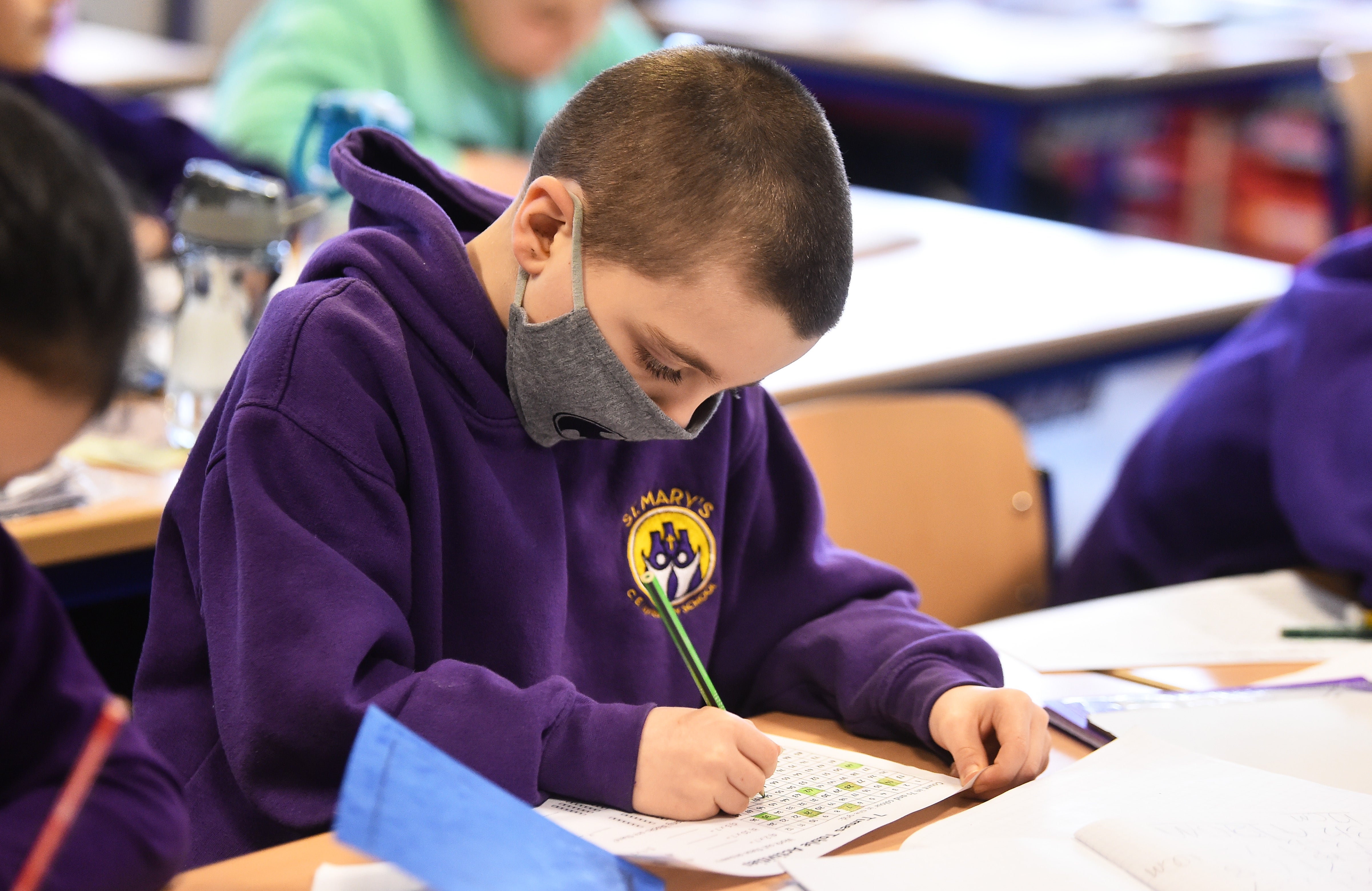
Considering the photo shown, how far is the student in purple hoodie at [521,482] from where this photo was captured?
81 cm

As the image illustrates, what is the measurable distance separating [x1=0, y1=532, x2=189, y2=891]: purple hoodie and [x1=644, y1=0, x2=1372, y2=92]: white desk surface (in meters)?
3.14

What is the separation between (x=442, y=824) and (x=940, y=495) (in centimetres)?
100

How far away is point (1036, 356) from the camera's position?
188cm

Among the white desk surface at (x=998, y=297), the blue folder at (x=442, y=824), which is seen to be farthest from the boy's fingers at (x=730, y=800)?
the white desk surface at (x=998, y=297)

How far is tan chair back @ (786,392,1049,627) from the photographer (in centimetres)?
145

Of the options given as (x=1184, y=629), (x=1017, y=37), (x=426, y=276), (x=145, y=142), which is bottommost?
(x=1184, y=629)

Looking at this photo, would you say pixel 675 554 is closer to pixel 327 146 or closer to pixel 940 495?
pixel 940 495

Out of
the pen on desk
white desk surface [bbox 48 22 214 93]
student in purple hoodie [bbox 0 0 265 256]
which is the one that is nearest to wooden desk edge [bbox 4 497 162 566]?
student in purple hoodie [bbox 0 0 265 256]

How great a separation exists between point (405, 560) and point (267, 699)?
0.13 meters

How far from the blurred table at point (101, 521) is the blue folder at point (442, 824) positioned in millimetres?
572

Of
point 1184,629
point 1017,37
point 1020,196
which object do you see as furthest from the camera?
point 1017,37

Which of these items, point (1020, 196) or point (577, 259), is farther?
point (1020, 196)

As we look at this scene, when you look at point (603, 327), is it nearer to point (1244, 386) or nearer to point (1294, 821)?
point (1294, 821)

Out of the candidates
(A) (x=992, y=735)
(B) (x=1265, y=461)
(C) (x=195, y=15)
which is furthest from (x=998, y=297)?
(C) (x=195, y=15)
